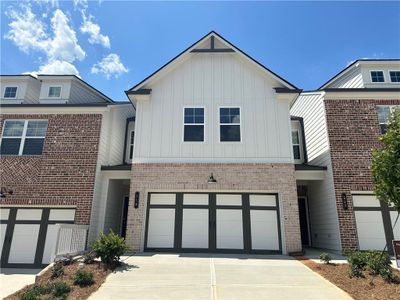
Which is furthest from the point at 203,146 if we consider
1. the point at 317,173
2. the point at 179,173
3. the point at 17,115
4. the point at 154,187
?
the point at 17,115

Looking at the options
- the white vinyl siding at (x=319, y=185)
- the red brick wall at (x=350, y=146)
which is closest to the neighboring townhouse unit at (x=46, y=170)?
the white vinyl siding at (x=319, y=185)

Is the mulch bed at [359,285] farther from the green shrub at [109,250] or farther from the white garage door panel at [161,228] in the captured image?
the green shrub at [109,250]

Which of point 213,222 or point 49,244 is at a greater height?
point 213,222

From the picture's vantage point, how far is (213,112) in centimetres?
1338

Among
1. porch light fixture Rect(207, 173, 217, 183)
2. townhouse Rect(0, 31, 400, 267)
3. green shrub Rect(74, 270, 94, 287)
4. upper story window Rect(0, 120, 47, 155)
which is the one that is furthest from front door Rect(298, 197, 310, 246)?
upper story window Rect(0, 120, 47, 155)

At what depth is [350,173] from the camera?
12.4 meters

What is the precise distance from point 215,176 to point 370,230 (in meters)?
6.78

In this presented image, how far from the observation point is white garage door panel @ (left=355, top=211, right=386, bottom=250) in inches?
465

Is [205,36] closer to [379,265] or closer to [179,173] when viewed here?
[179,173]

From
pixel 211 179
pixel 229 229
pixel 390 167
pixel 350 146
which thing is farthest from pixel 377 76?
pixel 229 229

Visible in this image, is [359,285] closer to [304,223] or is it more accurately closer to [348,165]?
[348,165]

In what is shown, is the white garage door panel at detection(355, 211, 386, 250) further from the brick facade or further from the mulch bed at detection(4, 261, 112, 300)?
the mulch bed at detection(4, 261, 112, 300)

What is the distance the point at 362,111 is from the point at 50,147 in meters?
14.2

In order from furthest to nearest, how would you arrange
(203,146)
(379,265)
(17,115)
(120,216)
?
(120,216) → (17,115) → (203,146) → (379,265)
